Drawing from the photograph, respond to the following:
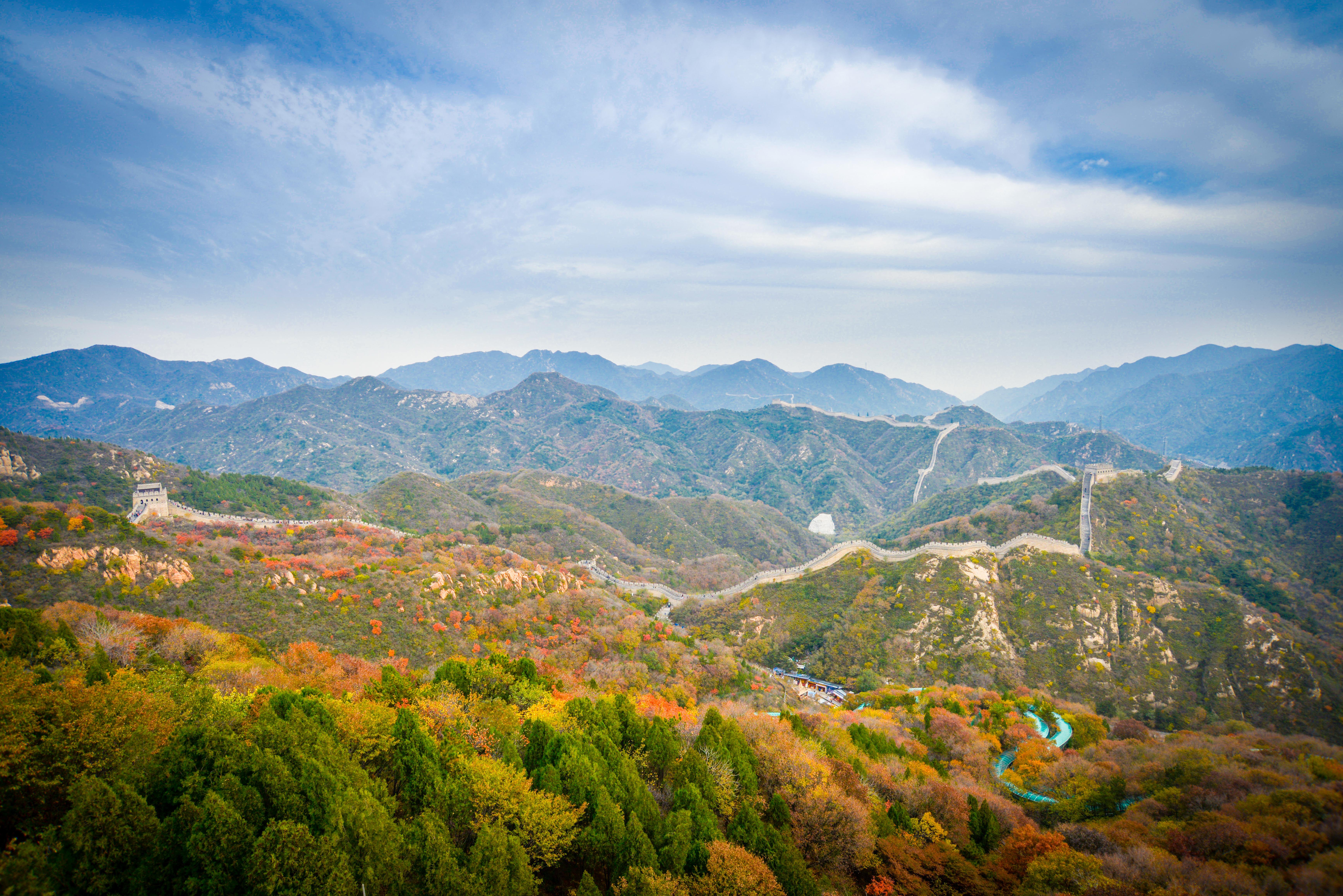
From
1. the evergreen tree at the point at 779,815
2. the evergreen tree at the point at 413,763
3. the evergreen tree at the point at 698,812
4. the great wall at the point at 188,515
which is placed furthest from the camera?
the great wall at the point at 188,515

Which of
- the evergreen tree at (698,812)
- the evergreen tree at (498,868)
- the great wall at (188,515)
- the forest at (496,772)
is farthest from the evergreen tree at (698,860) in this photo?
the great wall at (188,515)

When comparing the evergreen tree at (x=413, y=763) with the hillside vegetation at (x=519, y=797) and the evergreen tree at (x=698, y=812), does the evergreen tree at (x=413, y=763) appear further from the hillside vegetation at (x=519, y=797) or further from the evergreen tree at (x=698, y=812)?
the evergreen tree at (x=698, y=812)

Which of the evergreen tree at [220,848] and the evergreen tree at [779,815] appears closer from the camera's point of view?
the evergreen tree at [220,848]

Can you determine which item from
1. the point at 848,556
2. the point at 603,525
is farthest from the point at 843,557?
the point at 603,525

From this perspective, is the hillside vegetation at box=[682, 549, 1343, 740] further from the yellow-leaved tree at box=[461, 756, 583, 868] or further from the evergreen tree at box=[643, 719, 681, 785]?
the yellow-leaved tree at box=[461, 756, 583, 868]

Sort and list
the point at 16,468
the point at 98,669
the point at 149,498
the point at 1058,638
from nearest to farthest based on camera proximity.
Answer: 1. the point at 98,669
2. the point at 1058,638
3. the point at 16,468
4. the point at 149,498

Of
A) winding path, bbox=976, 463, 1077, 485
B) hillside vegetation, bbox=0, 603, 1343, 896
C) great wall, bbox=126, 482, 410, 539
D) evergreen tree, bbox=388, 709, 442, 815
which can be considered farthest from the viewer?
winding path, bbox=976, 463, 1077, 485

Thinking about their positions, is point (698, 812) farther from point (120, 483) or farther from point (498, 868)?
point (120, 483)

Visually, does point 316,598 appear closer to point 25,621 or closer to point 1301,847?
point 25,621

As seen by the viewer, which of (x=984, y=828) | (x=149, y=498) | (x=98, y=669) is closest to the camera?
(x=98, y=669)

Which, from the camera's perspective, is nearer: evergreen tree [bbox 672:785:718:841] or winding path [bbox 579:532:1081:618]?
evergreen tree [bbox 672:785:718:841]


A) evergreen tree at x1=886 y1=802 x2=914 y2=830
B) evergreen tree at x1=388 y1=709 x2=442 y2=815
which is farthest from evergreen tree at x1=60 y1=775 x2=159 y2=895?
evergreen tree at x1=886 y1=802 x2=914 y2=830
